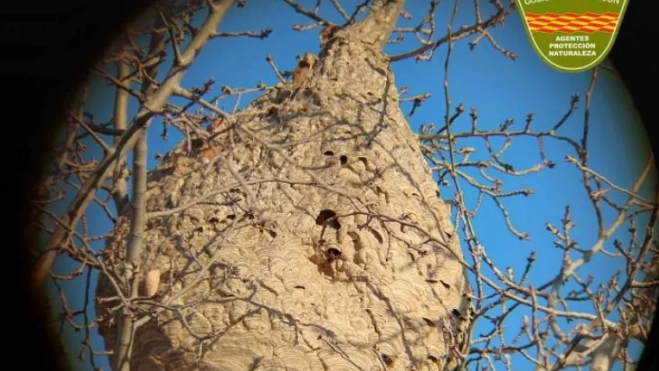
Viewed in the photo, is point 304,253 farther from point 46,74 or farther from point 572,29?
point 572,29

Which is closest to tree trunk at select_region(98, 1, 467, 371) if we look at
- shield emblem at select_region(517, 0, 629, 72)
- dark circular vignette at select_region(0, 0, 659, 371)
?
dark circular vignette at select_region(0, 0, 659, 371)

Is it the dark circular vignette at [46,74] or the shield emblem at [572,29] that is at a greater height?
the shield emblem at [572,29]

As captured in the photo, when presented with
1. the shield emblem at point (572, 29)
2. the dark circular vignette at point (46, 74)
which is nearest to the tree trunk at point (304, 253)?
the dark circular vignette at point (46, 74)

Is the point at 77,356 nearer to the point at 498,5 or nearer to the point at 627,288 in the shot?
the point at 627,288

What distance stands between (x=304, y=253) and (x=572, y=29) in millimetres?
1058

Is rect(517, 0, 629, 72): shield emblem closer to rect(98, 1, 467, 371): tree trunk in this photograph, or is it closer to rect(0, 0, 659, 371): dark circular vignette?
rect(0, 0, 659, 371): dark circular vignette

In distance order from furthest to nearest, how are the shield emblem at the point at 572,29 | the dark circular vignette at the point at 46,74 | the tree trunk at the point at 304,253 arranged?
the shield emblem at the point at 572,29 < the dark circular vignette at the point at 46,74 < the tree trunk at the point at 304,253

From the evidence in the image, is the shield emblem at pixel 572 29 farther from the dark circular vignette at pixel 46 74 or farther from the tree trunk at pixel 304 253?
the tree trunk at pixel 304 253

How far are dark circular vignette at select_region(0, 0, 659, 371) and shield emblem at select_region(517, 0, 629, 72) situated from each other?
0.05 meters

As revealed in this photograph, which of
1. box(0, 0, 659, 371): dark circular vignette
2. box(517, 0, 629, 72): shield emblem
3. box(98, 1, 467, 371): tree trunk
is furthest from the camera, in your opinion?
box(517, 0, 629, 72): shield emblem

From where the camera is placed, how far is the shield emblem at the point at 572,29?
2346mm

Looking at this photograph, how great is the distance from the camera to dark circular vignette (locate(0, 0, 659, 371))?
2.13 metres

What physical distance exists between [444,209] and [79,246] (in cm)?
98

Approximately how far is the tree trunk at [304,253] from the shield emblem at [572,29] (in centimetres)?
49
